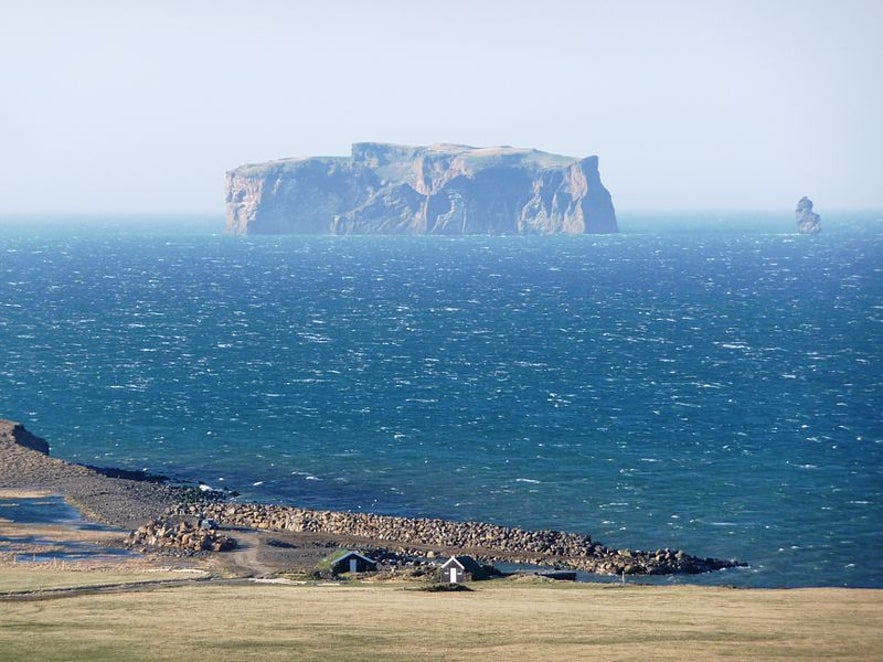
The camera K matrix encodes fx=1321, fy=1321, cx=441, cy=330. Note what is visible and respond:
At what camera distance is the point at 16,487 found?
79.5m

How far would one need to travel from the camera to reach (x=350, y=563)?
61438 mm

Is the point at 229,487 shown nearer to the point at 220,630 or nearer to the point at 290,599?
the point at 290,599

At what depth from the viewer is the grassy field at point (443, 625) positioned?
39.7 m

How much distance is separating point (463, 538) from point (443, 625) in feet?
83.7

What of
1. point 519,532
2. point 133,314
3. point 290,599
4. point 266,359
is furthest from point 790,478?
point 133,314

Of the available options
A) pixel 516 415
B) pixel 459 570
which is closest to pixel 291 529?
pixel 459 570

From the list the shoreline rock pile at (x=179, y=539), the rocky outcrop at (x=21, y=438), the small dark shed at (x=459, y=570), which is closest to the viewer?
the small dark shed at (x=459, y=570)

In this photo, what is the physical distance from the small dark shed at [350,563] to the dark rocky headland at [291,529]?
375cm

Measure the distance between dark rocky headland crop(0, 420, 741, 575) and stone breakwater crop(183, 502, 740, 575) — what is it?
0.05 metres

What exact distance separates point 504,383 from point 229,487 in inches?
1612

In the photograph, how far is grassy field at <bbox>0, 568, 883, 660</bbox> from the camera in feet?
130

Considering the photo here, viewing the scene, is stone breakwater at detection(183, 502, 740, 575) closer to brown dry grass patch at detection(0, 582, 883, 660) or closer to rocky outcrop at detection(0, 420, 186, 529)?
A: rocky outcrop at detection(0, 420, 186, 529)

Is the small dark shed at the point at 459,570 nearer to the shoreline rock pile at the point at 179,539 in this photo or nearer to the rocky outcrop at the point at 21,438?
the shoreline rock pile at the point at 179,539

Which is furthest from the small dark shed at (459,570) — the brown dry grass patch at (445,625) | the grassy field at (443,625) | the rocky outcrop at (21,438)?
the rocky outcrop at (21,438)
